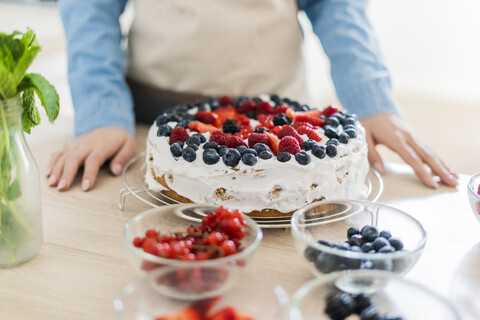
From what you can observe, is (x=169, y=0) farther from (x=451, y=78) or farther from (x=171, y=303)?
(x=451, y=78)

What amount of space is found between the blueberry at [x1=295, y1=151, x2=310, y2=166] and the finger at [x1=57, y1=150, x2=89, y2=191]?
1.62ft

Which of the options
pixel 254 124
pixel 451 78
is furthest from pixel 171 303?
pixel 451 78

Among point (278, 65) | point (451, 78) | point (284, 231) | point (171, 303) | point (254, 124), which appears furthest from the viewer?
point (451, 78)

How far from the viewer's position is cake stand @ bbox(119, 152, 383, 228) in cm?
88

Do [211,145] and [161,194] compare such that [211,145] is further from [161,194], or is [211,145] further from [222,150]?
[161,194]

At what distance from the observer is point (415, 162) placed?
4.17ft

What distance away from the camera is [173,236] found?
0.82m

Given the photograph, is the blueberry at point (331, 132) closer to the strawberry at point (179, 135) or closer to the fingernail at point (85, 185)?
the strawberry at point (179, 135)

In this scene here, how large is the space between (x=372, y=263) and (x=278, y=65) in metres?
0.99

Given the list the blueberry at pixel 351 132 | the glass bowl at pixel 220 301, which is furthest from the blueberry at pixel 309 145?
the glass bowl at pixel 220 301

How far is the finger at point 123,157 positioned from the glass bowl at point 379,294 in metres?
0.70

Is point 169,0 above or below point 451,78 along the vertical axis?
above

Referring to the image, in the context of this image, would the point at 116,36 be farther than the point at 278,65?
No

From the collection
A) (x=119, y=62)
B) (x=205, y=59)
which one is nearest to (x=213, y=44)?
(x=205, y=59)
